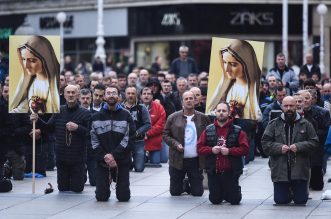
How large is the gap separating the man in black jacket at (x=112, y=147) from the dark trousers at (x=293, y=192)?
7.76 ft

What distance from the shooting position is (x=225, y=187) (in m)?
17.8

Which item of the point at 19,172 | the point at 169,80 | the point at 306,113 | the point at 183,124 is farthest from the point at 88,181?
the point at 169,80

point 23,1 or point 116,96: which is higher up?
point 23,1

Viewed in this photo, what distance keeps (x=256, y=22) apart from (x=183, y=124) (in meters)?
33.3

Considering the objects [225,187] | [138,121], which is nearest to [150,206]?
[225,187]

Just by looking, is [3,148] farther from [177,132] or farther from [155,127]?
[155,127]

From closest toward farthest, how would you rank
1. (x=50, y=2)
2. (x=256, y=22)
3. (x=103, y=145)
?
(x=103, y=145)
(x=256, y=22)
(x=50, y=2)

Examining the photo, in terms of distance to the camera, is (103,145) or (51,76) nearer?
(103,145)

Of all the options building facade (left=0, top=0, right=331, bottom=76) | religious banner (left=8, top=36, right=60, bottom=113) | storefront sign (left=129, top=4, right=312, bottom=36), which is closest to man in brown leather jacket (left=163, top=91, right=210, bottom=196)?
religious banner (left=8, top=36, right=60, bottom=113)

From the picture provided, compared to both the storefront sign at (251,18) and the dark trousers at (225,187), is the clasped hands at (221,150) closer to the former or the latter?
the dark trousers at (225,187)

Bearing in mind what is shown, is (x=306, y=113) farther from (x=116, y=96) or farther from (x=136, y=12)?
(x=136, y=12)

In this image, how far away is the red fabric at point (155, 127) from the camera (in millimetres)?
23672

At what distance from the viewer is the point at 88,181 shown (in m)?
21.2

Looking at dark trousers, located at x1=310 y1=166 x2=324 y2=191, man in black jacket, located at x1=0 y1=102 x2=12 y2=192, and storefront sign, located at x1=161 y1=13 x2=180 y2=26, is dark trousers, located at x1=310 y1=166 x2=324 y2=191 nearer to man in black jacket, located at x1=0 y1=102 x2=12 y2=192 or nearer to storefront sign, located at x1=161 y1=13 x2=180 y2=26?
man in black jacket, located at x1=0 y1=102 x2=12 y2=192
